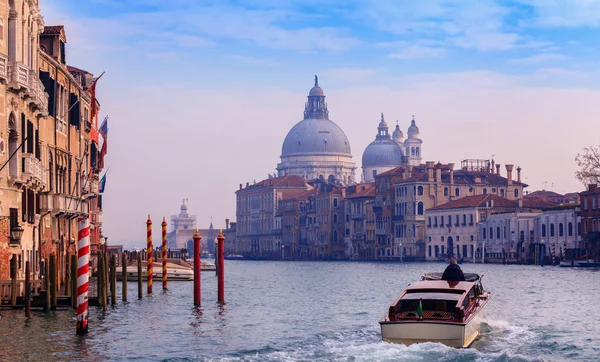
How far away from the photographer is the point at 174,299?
4134 centimetres

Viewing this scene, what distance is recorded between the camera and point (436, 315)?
25.2 m

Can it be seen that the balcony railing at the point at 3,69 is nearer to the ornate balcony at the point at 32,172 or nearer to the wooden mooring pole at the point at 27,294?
the ornate balcony at the point at 32,172

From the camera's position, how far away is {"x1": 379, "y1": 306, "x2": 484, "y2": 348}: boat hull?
23609 mm

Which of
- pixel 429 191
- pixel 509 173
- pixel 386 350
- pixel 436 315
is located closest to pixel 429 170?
pixel 429 191

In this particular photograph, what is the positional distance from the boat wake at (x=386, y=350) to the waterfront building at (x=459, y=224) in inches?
3462

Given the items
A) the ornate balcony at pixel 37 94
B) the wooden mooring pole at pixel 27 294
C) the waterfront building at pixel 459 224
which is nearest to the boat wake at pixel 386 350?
the wooden mooring pole at pixel 27 294

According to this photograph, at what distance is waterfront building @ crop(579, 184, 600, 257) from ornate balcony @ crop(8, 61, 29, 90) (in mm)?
65788

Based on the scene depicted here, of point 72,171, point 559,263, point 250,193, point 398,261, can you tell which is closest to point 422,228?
point 398,261

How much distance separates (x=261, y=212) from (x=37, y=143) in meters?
153

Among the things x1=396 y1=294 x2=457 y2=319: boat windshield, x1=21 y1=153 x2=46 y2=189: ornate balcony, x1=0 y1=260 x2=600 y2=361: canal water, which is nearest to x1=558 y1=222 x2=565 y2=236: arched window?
x1=0 y1=260 x2=600 y2=361: canal water

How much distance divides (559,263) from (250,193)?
10100 cm

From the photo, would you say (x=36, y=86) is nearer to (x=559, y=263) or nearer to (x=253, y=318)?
(x=253, y=318)

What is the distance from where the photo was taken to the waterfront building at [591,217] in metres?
90.5

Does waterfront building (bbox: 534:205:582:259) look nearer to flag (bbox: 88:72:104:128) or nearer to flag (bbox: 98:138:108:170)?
flag (bbox: 98:138:108:170)
